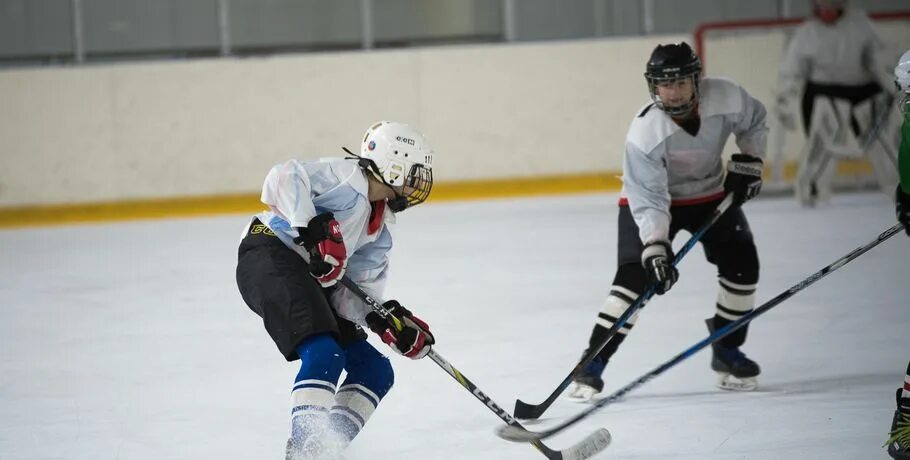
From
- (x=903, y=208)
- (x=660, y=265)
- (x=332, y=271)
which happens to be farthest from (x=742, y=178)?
(x=332, y=271)

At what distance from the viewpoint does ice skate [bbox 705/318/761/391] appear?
355 cm

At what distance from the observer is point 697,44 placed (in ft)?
25.5

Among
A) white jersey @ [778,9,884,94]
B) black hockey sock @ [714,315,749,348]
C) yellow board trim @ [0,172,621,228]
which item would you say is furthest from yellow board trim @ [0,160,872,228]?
black hockey sock @ [714,315,749,348]

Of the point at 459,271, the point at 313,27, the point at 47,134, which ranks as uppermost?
the point at 313,27

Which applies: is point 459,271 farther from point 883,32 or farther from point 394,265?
point 883,32

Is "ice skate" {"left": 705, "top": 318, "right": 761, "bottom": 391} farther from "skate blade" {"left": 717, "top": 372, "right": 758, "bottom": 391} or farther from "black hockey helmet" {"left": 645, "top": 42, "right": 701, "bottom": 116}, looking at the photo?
"black hockey helmet" {"left": 645, "top": 42, "right": 701, "bottom": 116}

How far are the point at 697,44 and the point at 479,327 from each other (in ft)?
12.8

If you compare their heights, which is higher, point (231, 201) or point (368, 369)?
point (368, 369)

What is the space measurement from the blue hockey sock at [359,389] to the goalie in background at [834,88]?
4.59 meters

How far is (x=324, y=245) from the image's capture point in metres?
2.61

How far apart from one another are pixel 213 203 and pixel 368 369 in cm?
502

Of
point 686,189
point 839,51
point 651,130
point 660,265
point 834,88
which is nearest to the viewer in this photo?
point 660,265

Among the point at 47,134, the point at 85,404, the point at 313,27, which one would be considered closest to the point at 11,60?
the point at 47,134

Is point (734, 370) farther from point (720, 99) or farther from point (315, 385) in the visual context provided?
point (315, 385)
